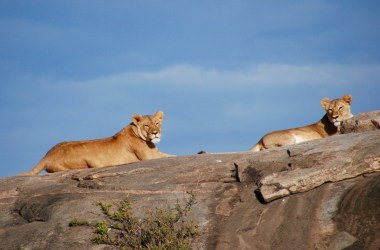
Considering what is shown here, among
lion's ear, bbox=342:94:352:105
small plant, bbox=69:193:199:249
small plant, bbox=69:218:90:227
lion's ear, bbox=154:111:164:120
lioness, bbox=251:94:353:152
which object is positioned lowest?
small plant, bbox=69:193:199:249

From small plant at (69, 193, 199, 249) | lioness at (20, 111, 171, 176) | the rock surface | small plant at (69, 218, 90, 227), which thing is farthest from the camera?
lioness at (20, 111, 171, 176)

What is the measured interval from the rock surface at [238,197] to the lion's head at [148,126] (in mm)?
1868

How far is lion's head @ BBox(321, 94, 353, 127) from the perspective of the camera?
1619 cm

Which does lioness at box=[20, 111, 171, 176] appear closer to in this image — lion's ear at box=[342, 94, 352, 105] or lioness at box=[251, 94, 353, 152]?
lioness at box=[251, 94, 353, 152]

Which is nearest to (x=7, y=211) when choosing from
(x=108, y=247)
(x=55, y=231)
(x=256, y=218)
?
(x=55, y=231)

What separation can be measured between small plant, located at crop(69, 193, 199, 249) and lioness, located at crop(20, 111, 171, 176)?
3150 mm

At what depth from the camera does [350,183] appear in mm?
10352

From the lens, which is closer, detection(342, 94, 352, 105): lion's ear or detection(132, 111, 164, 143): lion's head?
detection(132, 111, 164, 143): lion's head

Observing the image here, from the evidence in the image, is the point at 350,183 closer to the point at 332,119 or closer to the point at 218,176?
the point at 218,176

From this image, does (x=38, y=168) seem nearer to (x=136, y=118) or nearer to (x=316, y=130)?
(x=136, y=118)

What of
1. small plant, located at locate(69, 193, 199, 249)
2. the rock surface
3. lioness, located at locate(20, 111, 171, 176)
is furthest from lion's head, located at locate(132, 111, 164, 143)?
small plant, located at locate(69, 193, 199, 249)

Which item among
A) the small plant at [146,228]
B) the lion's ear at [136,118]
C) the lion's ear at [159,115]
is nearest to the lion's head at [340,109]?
the lion's ear at [159,115]

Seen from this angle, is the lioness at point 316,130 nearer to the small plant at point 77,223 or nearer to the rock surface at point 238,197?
the rock surface at point 238,197

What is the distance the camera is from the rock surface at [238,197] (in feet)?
32.0
